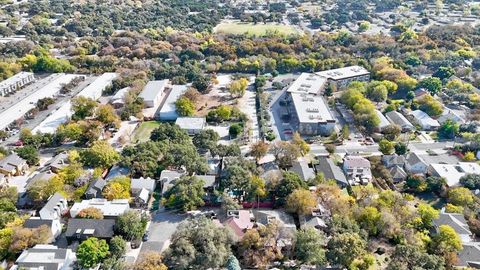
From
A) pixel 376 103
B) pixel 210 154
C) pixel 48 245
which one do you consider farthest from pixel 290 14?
pixel 48 245

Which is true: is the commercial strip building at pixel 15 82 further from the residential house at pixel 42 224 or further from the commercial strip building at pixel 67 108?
the residential house at pixel 42 224

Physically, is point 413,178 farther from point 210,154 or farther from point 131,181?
point 131,181

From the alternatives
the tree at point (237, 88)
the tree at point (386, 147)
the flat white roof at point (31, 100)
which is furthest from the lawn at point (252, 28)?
the tree at point (386, 147)

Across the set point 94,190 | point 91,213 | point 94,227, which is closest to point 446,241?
point 94,227

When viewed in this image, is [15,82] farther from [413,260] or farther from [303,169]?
[413,260]

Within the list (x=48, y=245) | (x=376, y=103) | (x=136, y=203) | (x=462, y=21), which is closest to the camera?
(x=48, y=245)

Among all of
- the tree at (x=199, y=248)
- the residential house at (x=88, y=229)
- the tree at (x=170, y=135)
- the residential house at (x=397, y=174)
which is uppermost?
the tree at (x=199, y=248)
